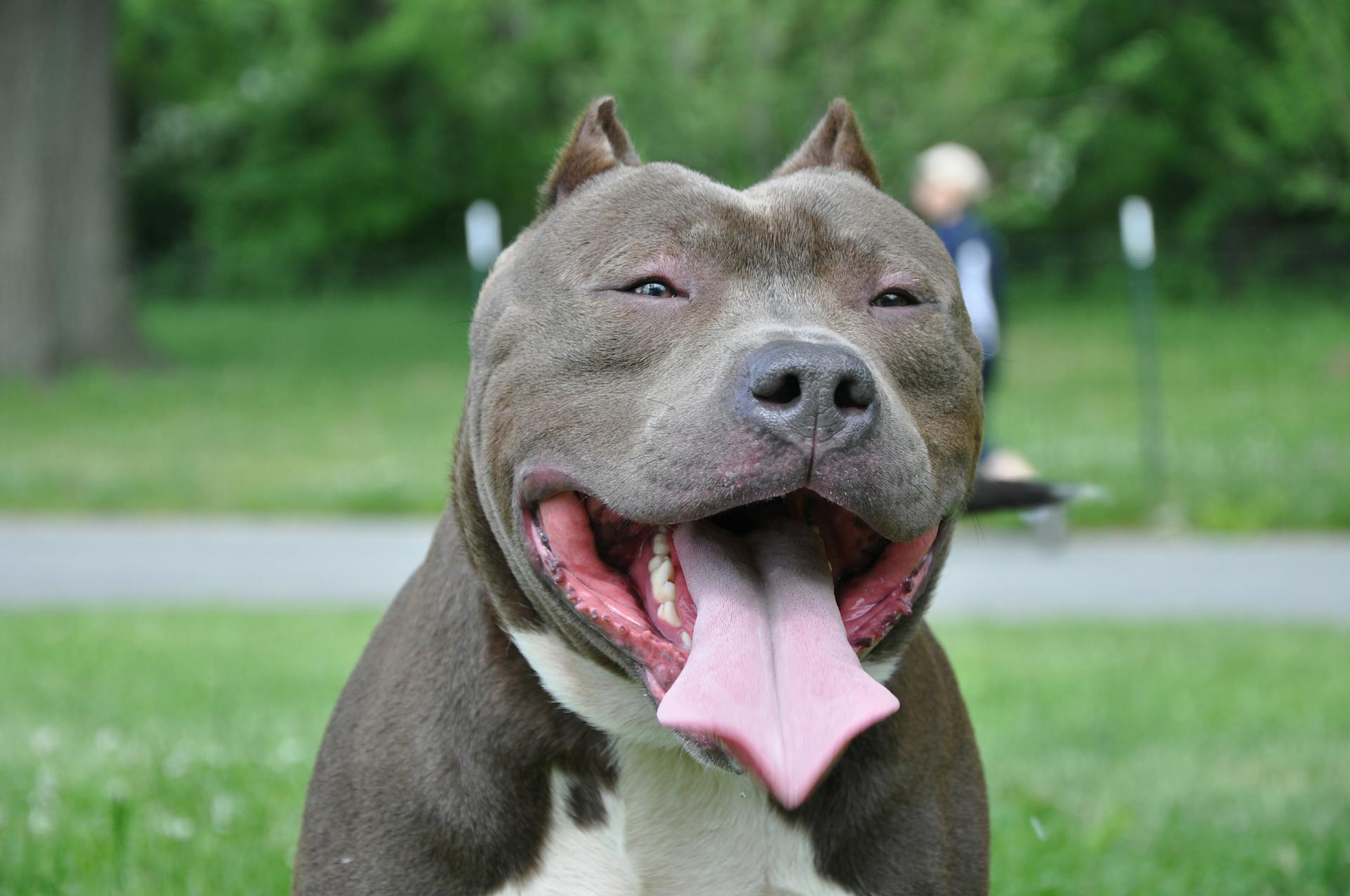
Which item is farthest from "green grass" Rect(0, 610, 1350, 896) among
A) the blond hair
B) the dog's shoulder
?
the blond hair

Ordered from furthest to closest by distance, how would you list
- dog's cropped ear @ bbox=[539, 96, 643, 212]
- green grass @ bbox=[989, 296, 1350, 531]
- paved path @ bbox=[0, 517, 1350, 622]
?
green grass @ bbox=[989, 296, 1350, 531] < paved path @ bbox=[0, 517, 1350, 622] < dog's cropped ear @ bbox=[539, 96, 643, 212]

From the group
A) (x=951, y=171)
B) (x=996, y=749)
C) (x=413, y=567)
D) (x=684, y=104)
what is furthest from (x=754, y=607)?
(x=684, y=104)

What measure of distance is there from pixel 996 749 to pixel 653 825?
336 cm

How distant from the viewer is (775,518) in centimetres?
271

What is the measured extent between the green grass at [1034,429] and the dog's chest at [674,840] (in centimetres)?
809

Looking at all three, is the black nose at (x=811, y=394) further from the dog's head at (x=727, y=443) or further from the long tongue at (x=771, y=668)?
the long tongue at (x=771, y=668)

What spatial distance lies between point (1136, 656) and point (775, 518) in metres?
5.51

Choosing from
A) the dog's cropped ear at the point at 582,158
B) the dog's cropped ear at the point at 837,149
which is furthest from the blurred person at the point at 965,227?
the dog's cropped ear at the point at 582,158

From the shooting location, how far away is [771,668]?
244cm

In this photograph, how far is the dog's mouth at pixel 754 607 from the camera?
2.36m

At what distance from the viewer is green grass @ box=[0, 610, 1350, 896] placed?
4332 millimetres

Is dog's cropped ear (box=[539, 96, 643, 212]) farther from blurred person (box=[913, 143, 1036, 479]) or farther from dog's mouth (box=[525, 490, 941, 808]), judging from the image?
blurred person (box=[913, 143, 1036, 479])

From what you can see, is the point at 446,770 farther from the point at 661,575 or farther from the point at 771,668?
the point at 771,668

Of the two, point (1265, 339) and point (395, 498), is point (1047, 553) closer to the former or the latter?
point (1265, 339)
